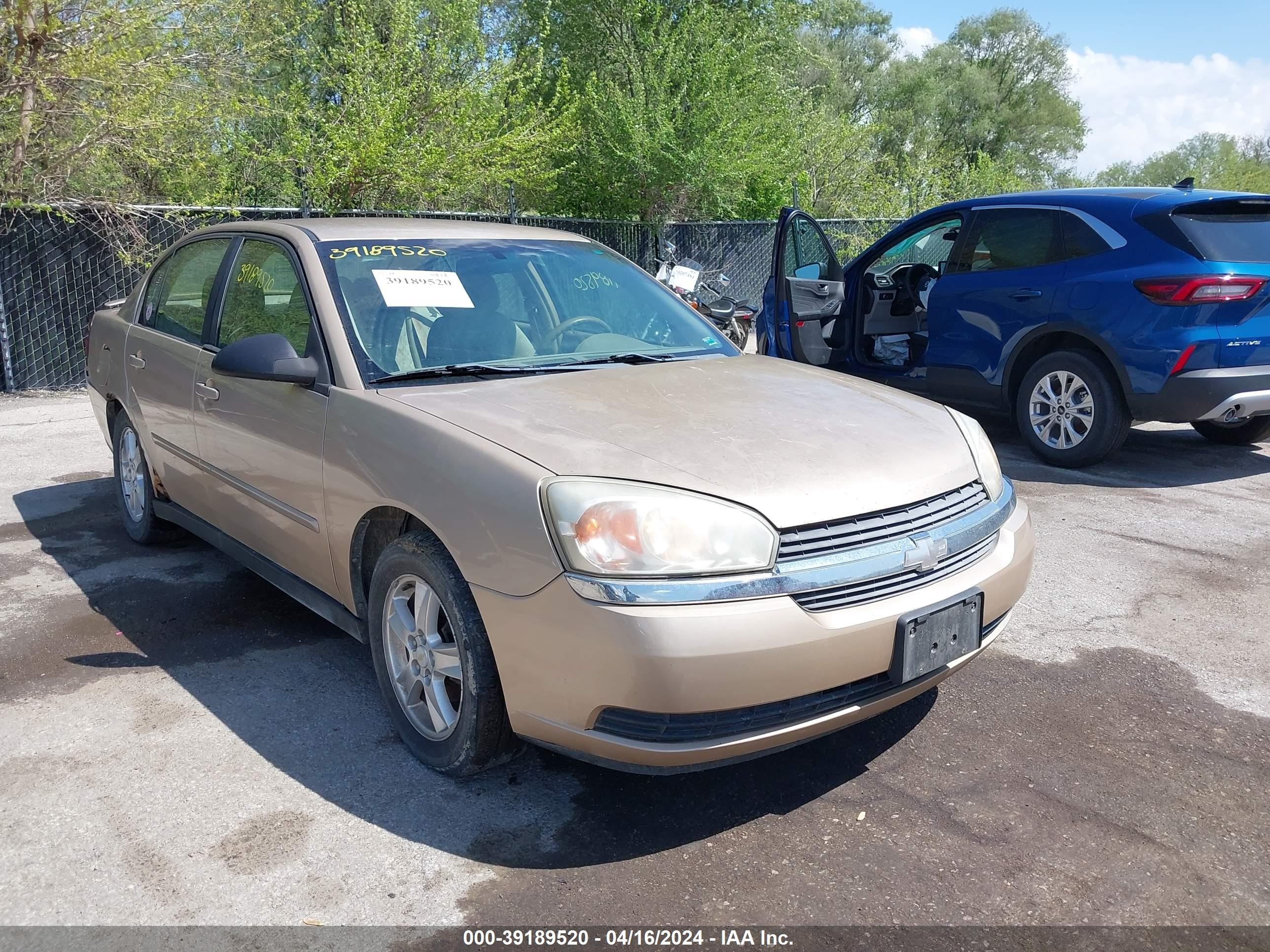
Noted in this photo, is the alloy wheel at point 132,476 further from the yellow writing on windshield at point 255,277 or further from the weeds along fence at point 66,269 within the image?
the weeds along fence at point 66,269

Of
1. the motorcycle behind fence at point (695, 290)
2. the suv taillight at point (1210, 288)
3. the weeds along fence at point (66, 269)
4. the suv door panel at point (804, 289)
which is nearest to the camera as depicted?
the suv taillight at point (1210, 288)

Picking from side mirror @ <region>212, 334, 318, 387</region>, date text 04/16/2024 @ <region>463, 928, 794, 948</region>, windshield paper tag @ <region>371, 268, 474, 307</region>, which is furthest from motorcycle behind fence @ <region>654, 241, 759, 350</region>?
date text 04/16/2024 @ <region>463, 928, 794, 948</region>

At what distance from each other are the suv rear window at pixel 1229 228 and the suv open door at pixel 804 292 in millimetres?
2510

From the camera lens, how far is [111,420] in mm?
5340

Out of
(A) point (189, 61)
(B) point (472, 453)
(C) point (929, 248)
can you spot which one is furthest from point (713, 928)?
(A) point (189, 61)

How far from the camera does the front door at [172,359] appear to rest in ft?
14.1

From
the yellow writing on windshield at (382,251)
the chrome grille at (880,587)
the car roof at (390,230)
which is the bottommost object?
the chrome grille at (880,587)

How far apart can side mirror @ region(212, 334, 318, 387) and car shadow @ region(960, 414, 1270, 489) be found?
4773mm

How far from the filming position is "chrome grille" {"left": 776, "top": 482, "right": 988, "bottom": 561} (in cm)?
255

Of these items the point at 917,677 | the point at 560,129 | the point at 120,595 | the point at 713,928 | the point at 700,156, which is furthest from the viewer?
the point at 700,156

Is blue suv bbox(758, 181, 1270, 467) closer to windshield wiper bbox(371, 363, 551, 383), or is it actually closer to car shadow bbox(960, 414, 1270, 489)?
car shadow bbox(960, 414, 1270, 489)

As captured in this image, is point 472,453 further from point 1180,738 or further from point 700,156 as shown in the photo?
point 700,156

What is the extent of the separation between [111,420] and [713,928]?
4400 millimetres

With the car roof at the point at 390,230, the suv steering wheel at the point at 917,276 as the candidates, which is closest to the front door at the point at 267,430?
the car roof at the point at 390,230
